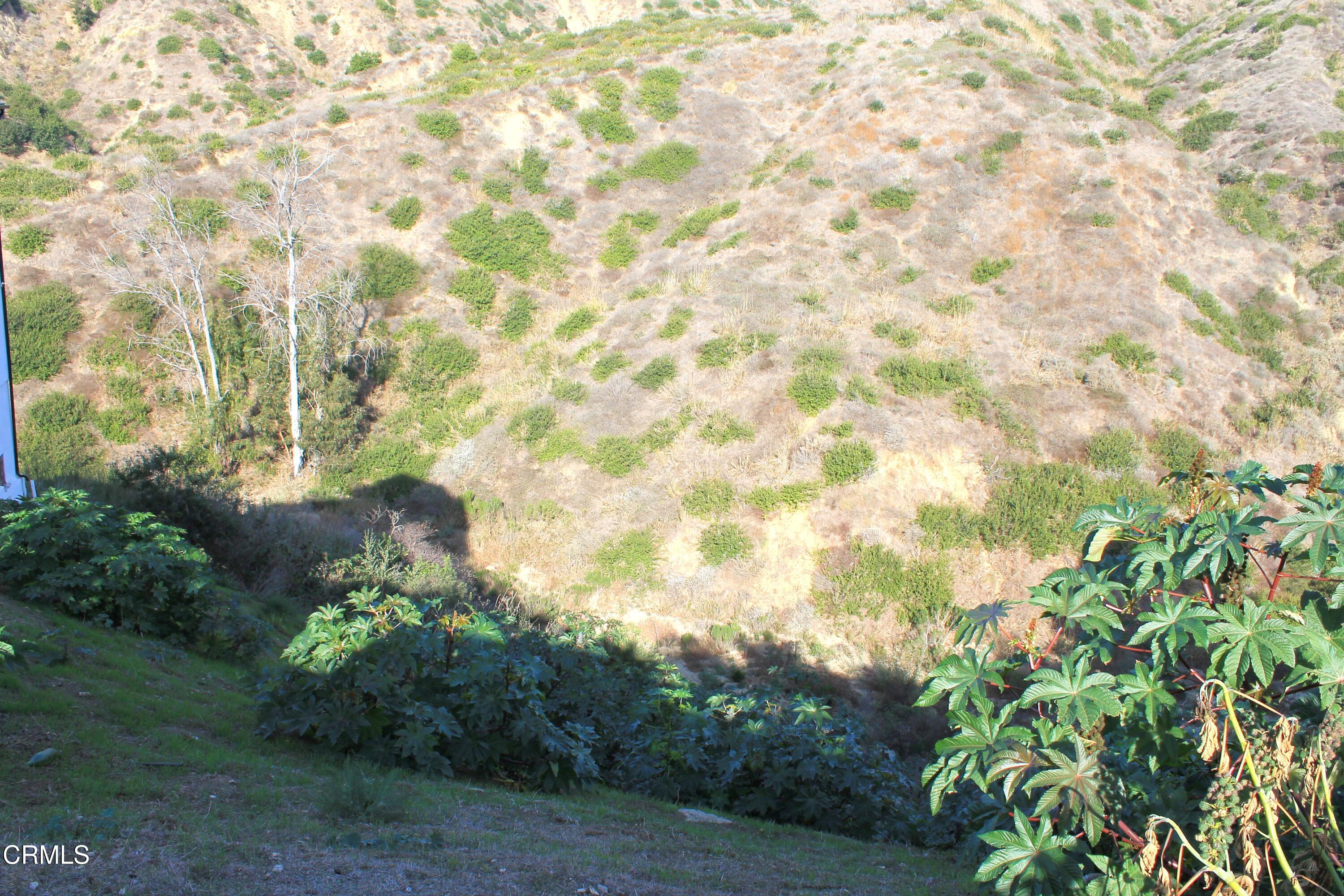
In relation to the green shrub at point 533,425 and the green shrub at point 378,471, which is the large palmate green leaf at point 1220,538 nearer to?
the green shrub at point 533,425

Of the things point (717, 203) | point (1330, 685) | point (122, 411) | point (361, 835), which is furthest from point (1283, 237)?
point (122, 411)

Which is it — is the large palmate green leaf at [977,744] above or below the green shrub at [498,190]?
below

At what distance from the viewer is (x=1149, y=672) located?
11.6 ft

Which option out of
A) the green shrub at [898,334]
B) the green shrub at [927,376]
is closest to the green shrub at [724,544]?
the green shrub at [927,376]

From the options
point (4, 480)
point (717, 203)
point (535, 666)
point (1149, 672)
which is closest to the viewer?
point (1149, 672)

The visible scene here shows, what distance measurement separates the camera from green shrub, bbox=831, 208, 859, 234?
79.8ft

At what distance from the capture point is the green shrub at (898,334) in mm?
19953

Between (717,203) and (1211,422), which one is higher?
(717,203)

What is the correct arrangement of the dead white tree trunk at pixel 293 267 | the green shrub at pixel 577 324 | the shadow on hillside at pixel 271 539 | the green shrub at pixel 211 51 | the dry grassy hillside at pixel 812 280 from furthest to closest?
the green shrub at pixel 211 51 → the green shrub at pixel 577 324 → the dead white tree trunk at pixel 293 267 → the dry grassy hillside at pixel 812 280 → the shadow on hillside at pixel 271 539

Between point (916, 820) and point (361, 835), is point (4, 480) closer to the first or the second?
point (361, 835)

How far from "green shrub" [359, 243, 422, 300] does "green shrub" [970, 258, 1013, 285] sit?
17.4 meters

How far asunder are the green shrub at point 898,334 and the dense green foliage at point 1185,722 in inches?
645

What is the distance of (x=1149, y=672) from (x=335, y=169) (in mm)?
30501

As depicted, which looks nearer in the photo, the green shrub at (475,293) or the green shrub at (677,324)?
the green shrub at (677,324)
